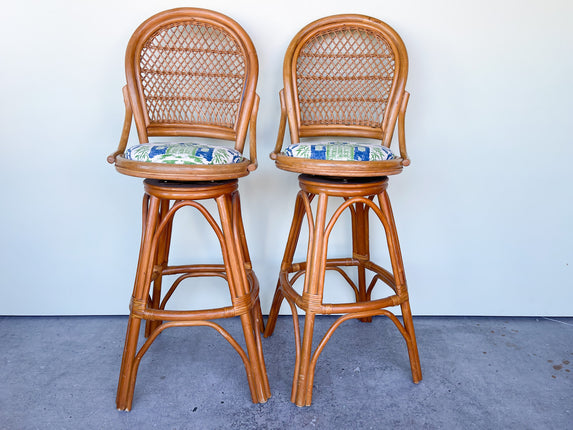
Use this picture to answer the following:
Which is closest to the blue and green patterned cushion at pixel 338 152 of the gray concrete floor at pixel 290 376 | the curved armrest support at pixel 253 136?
the curved armrest support at pixel 253 136

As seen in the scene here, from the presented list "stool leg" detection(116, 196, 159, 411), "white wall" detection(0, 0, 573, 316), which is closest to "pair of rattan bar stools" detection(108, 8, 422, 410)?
"stool leg" detection(116, 196, 159, 411)

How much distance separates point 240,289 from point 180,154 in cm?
47

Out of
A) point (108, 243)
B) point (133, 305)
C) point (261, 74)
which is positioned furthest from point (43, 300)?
point (261, 74)

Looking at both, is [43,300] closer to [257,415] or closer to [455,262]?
[257,415]

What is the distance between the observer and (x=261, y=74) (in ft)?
5.78

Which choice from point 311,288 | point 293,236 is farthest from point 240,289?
point 293,236

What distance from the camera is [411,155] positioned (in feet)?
6.10

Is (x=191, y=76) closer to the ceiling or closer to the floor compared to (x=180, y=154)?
closer to the ceiling

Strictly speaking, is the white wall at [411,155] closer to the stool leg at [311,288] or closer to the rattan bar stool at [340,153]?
the rattan bar stool at [340,153]

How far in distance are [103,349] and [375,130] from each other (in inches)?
54.9

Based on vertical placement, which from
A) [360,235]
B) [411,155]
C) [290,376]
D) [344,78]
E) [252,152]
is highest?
[344,78]

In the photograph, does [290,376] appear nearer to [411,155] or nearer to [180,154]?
[180,154]

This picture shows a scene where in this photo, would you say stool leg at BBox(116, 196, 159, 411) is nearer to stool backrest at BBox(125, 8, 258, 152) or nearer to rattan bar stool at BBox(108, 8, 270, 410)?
rattan bar stool at BBox(108, 8, 270, 410)

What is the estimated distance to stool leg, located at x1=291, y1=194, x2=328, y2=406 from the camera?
53.0 inches
